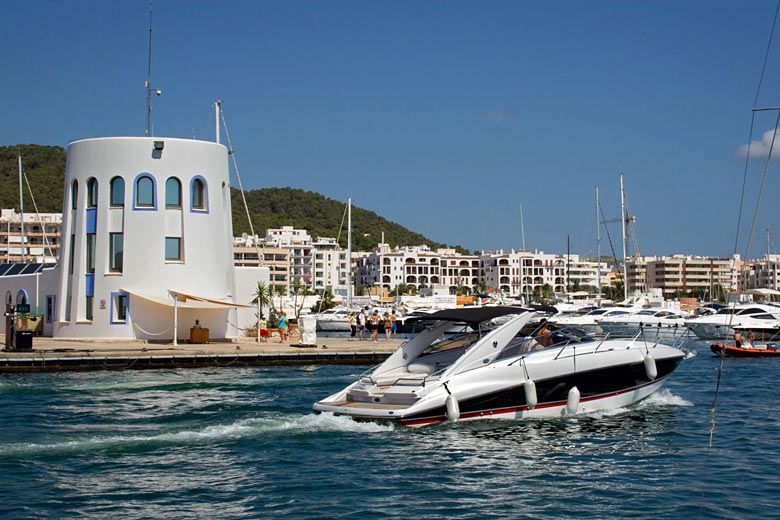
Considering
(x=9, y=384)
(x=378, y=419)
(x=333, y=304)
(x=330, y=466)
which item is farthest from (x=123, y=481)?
(x=333, y=304)

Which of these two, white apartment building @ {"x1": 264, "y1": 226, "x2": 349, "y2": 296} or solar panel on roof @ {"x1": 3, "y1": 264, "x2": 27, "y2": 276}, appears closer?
solar panel on roof @ {"x1": 3, "y1": 264, "x2": 27, "y2": 276}

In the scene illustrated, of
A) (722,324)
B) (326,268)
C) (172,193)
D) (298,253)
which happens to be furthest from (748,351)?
(326,268)

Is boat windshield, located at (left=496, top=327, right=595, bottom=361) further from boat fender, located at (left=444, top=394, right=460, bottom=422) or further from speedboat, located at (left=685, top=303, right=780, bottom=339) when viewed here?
speedboat, located at (left=685, top=303, right=780, bottom=339)

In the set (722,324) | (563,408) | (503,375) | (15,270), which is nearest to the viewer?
(503,375)

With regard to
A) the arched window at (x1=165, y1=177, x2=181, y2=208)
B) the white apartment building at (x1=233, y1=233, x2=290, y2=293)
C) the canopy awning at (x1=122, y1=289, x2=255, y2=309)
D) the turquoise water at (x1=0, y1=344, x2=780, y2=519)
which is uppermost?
the white apartment building at (x1=233, y1=233, x2=290, y2=293)

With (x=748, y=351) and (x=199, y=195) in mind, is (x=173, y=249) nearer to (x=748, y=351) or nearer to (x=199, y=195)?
(x=199, y=195)

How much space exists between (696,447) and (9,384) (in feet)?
62.7

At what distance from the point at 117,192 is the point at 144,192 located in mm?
1178

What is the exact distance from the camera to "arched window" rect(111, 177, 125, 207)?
3456 cm

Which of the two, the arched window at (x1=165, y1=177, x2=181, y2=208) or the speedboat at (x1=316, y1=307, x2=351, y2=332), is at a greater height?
the arched window at (x1=165, y1=177, x2=181, y2=208)

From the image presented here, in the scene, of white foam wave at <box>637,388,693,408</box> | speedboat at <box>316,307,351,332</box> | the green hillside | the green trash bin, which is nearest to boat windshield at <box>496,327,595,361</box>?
white foam wave at <box>637,388,693,408</box>

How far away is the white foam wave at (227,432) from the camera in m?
14.5

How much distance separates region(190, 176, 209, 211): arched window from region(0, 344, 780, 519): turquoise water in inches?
630

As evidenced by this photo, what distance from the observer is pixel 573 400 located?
16969 mm
